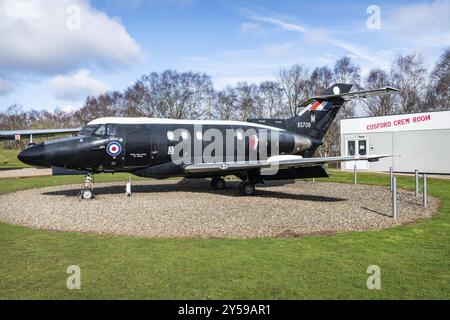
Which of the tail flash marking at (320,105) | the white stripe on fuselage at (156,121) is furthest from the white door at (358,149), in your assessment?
the white stripe on fuselage at (156,121)

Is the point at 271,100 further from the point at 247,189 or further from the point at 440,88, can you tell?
the point at 247,189

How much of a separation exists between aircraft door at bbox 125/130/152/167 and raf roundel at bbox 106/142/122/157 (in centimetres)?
31

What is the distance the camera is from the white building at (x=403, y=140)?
2902cm

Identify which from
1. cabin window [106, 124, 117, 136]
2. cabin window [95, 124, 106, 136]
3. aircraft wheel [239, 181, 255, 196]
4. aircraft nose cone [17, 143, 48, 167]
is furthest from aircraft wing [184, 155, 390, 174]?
aircraft nose cone [17, 143, 48, 167]

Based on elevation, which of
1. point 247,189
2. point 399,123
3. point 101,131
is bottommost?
point 247,189

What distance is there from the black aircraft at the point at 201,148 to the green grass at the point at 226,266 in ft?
17.2

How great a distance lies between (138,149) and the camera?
1485 cm

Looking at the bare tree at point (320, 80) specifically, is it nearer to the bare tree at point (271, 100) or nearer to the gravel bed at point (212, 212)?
the bare tree at point (271, 100)

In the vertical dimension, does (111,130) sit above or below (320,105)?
below

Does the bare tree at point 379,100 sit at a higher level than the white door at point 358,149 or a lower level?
higher

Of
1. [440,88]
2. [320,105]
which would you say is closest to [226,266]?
[320,105]

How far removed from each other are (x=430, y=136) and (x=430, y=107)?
30132 millimetres

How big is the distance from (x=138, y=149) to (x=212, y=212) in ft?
16.2
